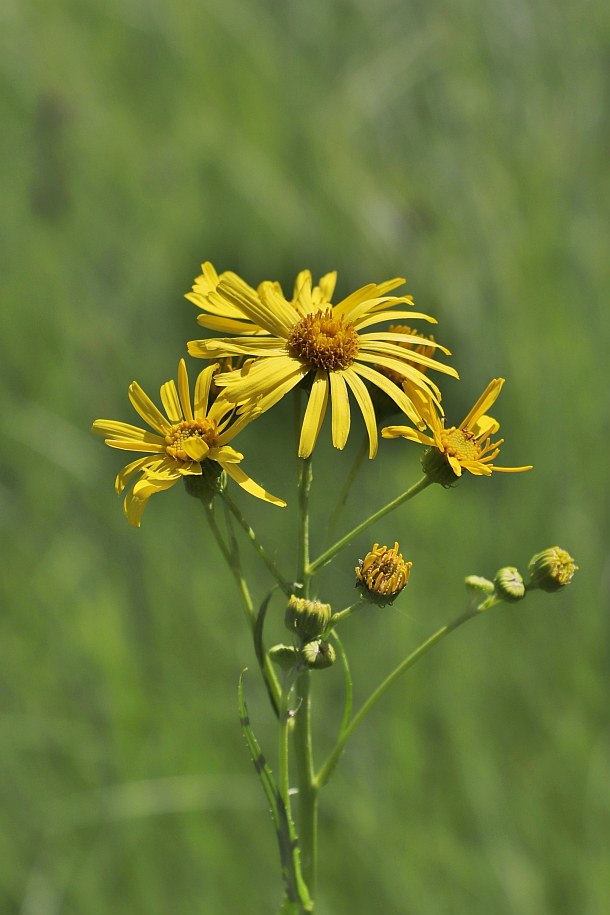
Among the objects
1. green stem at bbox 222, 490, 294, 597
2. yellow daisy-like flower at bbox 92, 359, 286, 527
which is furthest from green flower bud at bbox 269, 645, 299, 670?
yellow daisy-like flower at bbox 92, 359, 286, 527

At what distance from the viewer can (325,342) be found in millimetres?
2486

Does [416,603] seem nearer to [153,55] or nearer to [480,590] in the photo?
[480,590]

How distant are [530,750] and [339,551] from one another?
3.04 meters

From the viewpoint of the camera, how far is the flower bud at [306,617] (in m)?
2.13

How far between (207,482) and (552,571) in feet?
3.37

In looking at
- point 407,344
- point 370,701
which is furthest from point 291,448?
point 370,701

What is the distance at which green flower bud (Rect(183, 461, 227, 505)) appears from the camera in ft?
7.73

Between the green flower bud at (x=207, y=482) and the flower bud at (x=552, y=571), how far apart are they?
3.10 ft

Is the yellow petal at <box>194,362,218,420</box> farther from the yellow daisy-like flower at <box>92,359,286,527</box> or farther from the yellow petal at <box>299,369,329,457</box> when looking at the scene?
the yellow petal at <box>299,369,329,457</box>

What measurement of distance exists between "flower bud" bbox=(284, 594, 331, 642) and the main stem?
0.12 metres

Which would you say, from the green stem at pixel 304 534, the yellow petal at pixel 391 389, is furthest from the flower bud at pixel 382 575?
the yellow petal at pixel 391 389

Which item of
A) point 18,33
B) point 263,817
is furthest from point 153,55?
point 263,817

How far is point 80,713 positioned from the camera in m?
4.71

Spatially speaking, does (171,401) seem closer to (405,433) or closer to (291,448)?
(405,433)
